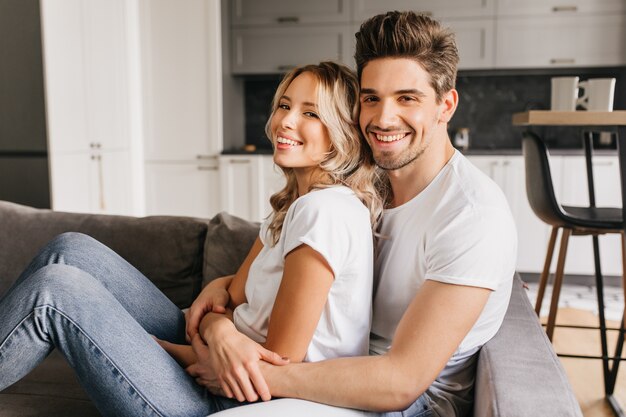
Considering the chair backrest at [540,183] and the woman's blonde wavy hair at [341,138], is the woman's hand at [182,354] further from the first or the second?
the chair backrest at [540,183]

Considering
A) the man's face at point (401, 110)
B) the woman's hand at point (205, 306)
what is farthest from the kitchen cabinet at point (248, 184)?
the man's face at point (401, 110)

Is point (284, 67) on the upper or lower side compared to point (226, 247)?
upper

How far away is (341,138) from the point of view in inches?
54.2

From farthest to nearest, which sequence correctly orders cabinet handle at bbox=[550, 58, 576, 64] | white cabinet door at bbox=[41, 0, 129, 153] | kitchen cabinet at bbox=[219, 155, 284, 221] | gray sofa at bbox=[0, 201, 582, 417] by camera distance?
kitchen cabinet at bbox=[219, 155, 284, 221], cabinet handle at bbox=[550, 58, 576, 64], white cabinet door at bbox=[41, 0, 129, 153], gray sofa at bbox=[0, 201, 582, 417]

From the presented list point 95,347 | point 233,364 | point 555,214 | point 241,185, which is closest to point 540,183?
point 555,214

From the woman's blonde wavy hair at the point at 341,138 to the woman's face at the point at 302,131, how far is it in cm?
2

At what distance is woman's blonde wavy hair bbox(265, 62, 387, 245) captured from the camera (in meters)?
1.36

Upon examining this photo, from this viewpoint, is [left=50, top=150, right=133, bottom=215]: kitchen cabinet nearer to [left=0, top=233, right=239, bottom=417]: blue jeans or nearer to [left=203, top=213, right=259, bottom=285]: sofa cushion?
[left=203, top=213, right=259, bottom=285]: sofa cushion

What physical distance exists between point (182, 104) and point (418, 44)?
3.51 metres

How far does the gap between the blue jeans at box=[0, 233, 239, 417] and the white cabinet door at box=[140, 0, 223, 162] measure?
3364mm

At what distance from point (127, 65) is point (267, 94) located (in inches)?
46.1

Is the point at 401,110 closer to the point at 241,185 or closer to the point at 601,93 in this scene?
the point at 601,93

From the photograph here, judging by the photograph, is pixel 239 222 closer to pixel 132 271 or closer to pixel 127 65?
pixel 132 271

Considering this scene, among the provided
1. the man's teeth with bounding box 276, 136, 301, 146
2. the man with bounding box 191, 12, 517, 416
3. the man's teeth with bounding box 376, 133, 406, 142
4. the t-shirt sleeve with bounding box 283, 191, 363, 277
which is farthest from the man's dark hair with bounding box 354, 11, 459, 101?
the t-shirt sleeve with bounding box 283, 191, 363, 277
